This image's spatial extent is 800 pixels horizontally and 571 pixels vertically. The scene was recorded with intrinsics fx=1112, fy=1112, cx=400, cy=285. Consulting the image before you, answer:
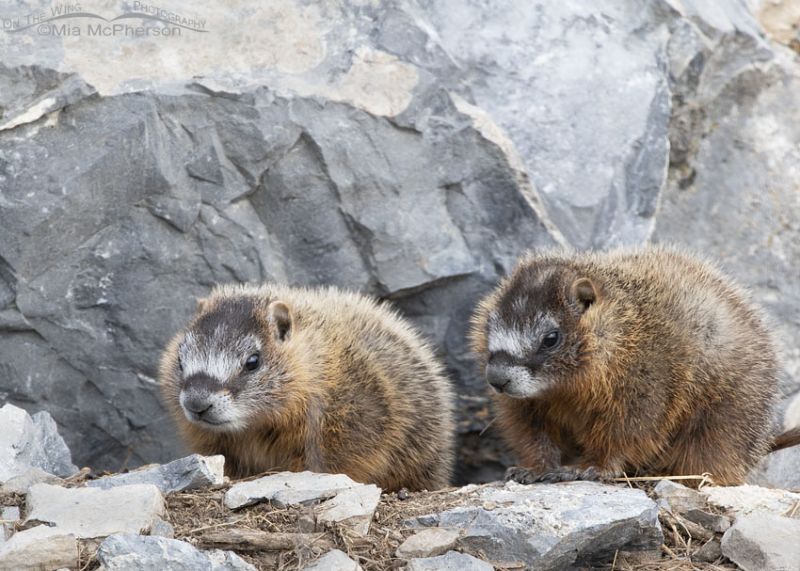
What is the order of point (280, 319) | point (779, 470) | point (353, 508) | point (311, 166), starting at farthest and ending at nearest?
point (311, 166) < point (779, 470) < point (280, 319) < point (353, 508)

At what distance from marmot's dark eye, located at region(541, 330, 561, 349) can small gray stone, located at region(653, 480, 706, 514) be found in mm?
1081

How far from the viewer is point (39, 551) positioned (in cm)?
518

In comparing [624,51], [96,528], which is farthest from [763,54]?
[96,528]

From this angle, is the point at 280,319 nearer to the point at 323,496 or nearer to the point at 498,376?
the point at 498,376

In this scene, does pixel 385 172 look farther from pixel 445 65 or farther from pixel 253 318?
pixel 253 318

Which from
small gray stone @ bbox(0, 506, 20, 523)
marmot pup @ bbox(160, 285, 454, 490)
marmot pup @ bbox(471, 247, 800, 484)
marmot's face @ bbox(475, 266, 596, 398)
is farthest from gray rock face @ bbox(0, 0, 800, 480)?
small gray stone @ bbox(0, 506, 20, 523)

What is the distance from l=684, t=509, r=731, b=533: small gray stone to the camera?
612 cm

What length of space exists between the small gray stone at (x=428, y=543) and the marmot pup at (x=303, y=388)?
1.66 metres

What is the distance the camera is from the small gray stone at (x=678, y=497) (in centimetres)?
635

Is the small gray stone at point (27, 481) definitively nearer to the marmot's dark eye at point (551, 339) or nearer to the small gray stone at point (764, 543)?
the marmot's dark eye at point (551, 339)

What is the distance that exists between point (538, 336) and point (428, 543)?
1858 millimetres

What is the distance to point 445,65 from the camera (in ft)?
27.2

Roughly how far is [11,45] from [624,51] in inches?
180

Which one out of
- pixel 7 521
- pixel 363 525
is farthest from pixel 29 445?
pixel 363 525
